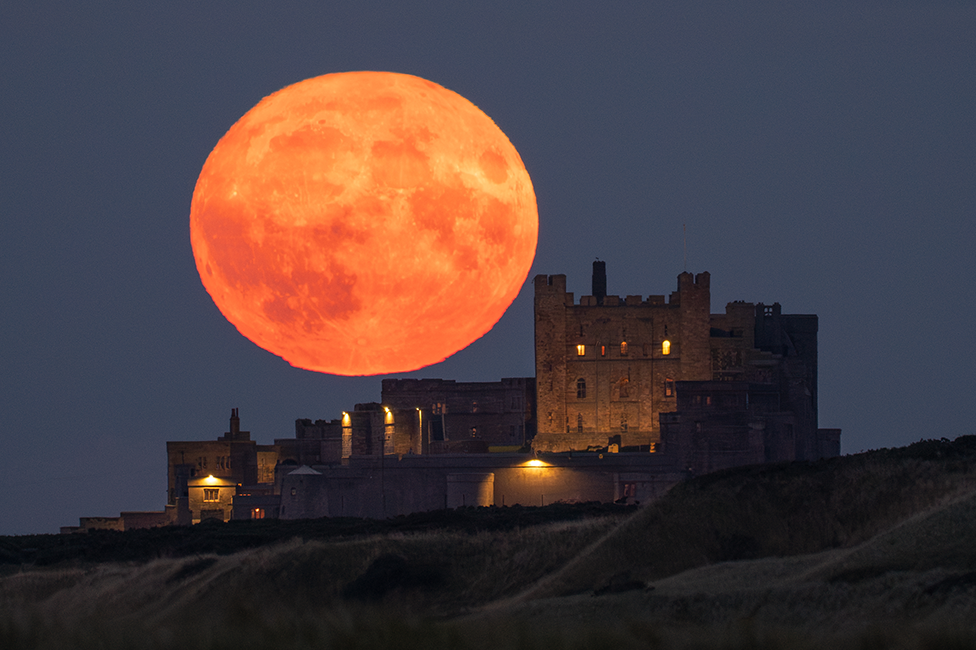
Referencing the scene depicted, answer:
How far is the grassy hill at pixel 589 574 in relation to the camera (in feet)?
38.2

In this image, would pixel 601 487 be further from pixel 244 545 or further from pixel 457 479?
pixel 244 545

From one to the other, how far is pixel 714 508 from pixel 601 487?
3032cm

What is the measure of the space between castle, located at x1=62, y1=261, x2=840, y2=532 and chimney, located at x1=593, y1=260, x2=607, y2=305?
112 millimetres

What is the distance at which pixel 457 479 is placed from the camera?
75.2 metres

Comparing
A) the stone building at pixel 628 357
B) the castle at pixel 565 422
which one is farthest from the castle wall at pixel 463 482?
the stone building at pixel 628 357

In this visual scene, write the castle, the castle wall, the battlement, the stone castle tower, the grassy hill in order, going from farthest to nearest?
the battlement, the stone castle tower, the castle, the castle wall, the grassy hill

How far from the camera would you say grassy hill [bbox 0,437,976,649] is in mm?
11641

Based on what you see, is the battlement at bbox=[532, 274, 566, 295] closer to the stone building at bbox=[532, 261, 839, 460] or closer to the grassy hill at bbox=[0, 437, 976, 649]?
the stone building at bbox=[532, 261, 839, 460]

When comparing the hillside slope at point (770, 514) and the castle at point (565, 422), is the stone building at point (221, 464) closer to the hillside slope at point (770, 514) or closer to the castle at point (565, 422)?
the castle at point (565, 422)

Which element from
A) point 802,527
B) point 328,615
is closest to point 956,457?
point 802,527

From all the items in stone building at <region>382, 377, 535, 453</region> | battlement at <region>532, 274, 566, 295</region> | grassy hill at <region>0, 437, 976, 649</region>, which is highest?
battlement at <region>532, 274, 566, 295</region>

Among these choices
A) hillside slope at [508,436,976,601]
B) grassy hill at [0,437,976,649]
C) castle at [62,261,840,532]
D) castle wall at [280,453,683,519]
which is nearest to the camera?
grassy hill at [0,437,976,649]

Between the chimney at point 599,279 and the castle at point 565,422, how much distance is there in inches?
4.4

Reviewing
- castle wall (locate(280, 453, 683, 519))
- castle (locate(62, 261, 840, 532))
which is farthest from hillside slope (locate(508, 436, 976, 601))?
castle (locate(62, 261, 840, 532))
